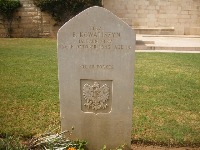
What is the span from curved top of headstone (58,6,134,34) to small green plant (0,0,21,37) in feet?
38.1

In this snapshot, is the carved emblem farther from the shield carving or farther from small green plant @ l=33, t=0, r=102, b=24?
small green plant @ l=33, t=0, r=102, b=24

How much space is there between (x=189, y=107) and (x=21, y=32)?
36.9 feet

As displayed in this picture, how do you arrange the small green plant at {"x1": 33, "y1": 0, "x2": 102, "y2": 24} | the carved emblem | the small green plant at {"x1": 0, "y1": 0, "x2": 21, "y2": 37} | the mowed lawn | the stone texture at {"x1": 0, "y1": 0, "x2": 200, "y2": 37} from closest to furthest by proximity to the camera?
the carved emblem
the mowed lawn
the small green plant at {"x1": 33, "y1": 0, "x2": 102, "y2": 24}
the small green plant at {"x1": 0, "y1": 0, "x2": 21, "y2": 37}
the stone texture at {"x1": 0, "y1": 0, "x2": 200, "y2": 37}

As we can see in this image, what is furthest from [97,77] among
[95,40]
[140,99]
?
[140,99]

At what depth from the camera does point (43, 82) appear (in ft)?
20.3

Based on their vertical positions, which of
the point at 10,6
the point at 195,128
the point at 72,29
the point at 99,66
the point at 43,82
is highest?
the point at 10,6

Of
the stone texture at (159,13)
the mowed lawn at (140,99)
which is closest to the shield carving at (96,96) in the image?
the mowed lawn at (140,99)

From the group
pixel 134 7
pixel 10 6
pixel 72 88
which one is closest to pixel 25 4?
pixel 10 6

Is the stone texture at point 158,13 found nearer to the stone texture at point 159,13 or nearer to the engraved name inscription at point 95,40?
the stone texture at point 159,13

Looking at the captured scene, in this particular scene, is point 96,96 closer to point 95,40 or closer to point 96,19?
point 95,40

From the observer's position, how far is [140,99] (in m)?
5.29

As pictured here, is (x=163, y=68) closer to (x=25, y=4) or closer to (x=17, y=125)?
(x=17, y=125)

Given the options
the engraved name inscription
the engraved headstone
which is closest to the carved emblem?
the engraved headstone

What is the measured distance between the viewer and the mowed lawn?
397 centimetres
